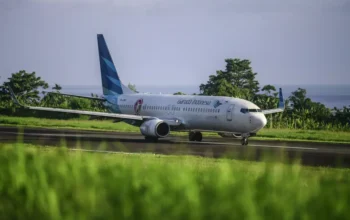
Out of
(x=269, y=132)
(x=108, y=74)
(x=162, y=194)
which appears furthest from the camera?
(x=269, y=132)

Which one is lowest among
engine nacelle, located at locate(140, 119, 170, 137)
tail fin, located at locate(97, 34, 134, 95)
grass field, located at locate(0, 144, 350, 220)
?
grass field, located at locate(0, 144, 350, 220)

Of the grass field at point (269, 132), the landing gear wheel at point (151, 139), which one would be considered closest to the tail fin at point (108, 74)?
the grass field at point (269, 132)

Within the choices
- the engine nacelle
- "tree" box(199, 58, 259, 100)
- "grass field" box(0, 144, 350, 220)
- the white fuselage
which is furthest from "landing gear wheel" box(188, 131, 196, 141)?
"tree" box(199, 58, 259, 100)

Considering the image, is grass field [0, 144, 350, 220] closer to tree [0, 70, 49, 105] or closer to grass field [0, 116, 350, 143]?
grass field [0, 116, 350, 143]

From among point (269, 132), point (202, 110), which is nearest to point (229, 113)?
point (202, 110)

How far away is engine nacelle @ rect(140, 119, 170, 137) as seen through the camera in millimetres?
41469

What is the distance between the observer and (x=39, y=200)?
941 centimetres

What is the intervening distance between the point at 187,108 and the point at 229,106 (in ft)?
10.6

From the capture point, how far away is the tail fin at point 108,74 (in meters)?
50.9

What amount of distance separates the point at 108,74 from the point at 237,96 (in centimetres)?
3031

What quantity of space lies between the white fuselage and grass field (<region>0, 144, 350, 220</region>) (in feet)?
95.7

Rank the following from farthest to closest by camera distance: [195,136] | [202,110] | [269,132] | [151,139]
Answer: [269,132]
[195,136]
[202,110]
[151,139]

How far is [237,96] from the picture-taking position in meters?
80.2

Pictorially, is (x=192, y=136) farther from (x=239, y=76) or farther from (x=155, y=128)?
(x=239, y=76)
